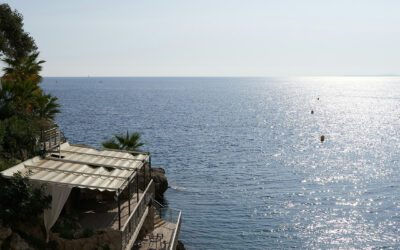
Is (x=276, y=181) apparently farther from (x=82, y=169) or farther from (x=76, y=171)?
(x=76, y=171)

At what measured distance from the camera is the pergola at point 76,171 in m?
16.3

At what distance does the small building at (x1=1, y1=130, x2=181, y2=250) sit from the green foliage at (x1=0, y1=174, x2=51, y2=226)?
0.97 ft

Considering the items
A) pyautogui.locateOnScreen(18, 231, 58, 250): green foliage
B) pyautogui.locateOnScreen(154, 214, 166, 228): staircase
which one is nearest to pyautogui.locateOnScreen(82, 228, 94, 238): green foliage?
pyautogui.locateOnScreen(18, 231, 58, 250): green foliage

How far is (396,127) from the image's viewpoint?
105 m

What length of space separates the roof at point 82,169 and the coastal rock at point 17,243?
96.8 inches

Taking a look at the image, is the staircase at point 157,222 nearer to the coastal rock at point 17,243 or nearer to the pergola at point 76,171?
the pergola at point 76,171

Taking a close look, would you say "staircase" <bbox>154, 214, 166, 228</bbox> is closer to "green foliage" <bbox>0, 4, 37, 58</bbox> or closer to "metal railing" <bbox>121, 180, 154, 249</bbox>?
"metal railing" <bbox>121, 180, 154, 249</bbox>

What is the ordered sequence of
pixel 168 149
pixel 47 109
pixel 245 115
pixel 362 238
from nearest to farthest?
pixel 47 109 < pixel 362 238 < pixel 168 149 < pixel 245 115

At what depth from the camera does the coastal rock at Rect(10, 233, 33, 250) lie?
51.9ft

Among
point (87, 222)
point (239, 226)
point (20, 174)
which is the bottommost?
point (239, 226)

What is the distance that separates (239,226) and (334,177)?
2225cm

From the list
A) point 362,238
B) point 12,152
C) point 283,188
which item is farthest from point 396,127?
point 12,152

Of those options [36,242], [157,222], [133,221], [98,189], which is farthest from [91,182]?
[157,222]

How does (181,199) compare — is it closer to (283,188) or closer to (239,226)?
(239,226)
